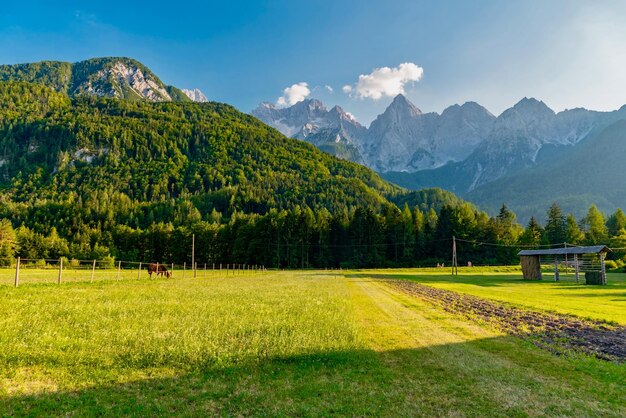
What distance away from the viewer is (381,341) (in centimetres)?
1462

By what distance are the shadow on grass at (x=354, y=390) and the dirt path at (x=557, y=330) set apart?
7.81 ft

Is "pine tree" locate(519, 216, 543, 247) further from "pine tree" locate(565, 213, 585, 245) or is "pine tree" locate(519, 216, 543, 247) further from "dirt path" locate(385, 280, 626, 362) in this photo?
"dirt path" locate(385, 280, 626, 362)

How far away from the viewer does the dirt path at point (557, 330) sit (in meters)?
13.7

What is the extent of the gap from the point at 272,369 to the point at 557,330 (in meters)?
14.6

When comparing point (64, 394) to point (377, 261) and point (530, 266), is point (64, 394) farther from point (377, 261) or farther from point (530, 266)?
point (377, 261)

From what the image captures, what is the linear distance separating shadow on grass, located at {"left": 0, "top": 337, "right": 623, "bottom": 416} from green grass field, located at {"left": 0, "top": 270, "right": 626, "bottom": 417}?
0.13ft

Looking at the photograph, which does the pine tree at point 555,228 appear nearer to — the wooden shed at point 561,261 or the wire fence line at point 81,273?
the wooden shed at point 561,261

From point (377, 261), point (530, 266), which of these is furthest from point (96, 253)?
point (530, 266)

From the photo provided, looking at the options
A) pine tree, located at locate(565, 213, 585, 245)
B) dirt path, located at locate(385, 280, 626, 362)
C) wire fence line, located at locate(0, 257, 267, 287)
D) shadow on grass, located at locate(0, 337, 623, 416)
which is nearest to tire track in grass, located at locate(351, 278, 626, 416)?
shadow on grass, located at locate(0, 337, 623, 416)

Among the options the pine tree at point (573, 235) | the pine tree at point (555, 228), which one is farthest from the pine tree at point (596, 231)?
the pine tree at point (555, 228)

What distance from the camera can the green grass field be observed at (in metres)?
8.09

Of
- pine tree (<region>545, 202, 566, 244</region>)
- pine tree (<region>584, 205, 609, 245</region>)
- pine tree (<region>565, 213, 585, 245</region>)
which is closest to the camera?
pine tree (<region>584, 205, 609, 245</region>)

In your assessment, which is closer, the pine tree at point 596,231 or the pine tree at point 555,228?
the pine tree at point 596,231

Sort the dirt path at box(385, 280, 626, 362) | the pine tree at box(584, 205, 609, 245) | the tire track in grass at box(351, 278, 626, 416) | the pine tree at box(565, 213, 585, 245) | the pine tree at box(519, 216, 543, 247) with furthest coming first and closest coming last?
1. the pine tree at box(519, 216, 543, 247)
2. the pine tree at box(565, 213, 585, 245)
3. the pine tree at box(584, 205, 609, 245)
4. the dirt path at box(385, 280, 626, 362)
5. the tire track in grass at box(351, 278, 626, 416)
